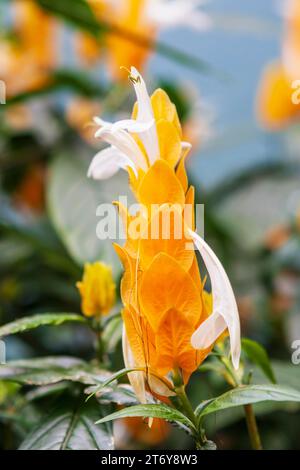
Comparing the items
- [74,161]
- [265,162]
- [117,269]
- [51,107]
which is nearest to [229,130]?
[265,162]

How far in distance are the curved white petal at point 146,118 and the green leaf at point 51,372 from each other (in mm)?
120

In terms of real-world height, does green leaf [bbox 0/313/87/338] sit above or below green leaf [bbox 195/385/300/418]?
above

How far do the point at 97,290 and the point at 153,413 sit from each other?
10 cm

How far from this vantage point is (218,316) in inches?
11.2

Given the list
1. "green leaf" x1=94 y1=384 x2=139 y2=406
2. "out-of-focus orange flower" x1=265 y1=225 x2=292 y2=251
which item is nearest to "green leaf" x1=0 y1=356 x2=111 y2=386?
"green leaf" x1=94 y1=384 x2=139 y2=406

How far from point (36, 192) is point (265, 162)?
386mm

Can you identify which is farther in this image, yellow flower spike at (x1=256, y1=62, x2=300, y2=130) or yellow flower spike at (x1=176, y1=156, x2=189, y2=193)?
yellow flower spike at (x1=256, y1=62, x2=300, y2=130)

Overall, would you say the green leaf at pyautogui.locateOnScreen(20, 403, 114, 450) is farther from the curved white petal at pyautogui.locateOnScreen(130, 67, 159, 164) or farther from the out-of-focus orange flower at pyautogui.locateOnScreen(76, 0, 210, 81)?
the out-of-focus orange flower at pyautogui.locateOnScreen(76, 0, 210, 81)

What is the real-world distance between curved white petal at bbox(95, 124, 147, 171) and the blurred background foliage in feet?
0.52

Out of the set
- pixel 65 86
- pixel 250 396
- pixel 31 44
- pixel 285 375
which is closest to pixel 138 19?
pixel 65 86

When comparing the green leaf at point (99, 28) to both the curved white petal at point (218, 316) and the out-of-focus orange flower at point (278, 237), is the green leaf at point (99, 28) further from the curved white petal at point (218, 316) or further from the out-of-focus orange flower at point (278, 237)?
the curved white petal at point (218, 316)

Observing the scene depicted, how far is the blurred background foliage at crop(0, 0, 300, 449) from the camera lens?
0.63m

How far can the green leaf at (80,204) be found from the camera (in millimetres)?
526
